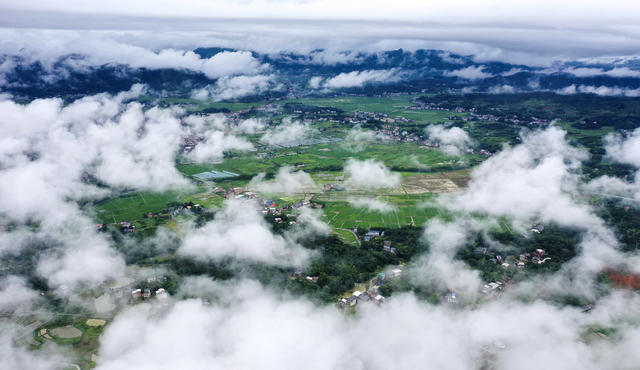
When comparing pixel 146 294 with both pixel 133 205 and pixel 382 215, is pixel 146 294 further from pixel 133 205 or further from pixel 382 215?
pixel 382 215

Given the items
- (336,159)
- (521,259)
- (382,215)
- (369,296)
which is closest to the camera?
(369,296)

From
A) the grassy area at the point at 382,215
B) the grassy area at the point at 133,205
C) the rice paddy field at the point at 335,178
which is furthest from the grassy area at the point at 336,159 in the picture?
the grassy area at the point at 382,215

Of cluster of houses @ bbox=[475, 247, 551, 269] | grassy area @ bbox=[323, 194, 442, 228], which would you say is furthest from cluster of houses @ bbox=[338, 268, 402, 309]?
grassy area @ bbox=[323, 194, 442, 228]

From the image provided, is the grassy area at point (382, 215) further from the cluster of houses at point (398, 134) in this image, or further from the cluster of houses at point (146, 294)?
the cluster of houses at point (398, 134)

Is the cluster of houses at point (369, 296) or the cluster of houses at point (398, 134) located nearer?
the cluster of houses at point (369, 296)

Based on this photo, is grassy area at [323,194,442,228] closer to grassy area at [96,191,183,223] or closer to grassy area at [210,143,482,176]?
grassy area at [210,143,482,176]

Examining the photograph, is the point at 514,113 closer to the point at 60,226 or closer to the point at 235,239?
the point at 235,239

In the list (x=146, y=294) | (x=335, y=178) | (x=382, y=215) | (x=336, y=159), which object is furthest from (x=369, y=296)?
(x=336, y=159)

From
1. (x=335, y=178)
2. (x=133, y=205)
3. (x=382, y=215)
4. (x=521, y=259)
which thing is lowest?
(x=133, y=205)

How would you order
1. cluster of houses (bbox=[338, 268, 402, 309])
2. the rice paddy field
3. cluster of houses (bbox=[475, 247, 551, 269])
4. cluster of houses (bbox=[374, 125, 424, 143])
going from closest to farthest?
1. cluster of houses (bbox=[338, 268, 402, 309])
2. cluster of houses (bbox=[475, 247, 551, 269])
3. the rice paddy field
4. cluster of houses (bbox=[374, 125, 424, 143])

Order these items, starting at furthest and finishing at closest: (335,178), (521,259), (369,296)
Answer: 1. (335,178)
2. (521,259)
3. (369,296)

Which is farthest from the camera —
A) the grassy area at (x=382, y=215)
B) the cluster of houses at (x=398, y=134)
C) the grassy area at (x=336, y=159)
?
the cluster of houses at (x=398, y=134)
